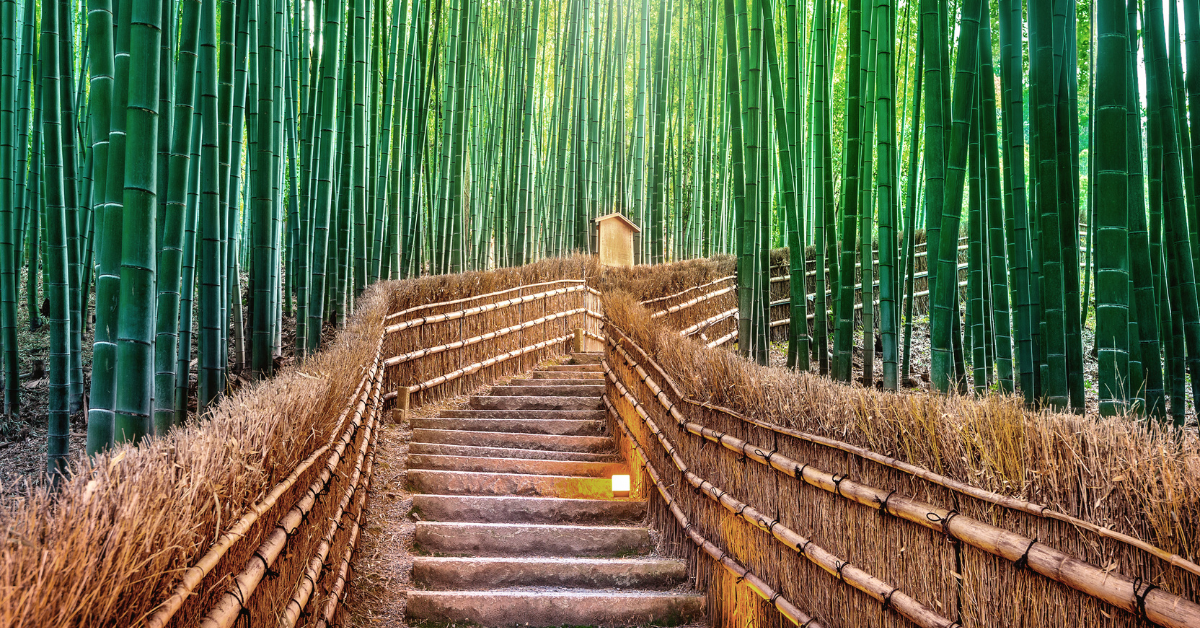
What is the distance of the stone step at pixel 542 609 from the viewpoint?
9.11 ft

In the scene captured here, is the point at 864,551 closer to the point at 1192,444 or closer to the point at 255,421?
the point at 1192,444

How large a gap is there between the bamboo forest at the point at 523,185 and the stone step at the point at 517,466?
0.94 m

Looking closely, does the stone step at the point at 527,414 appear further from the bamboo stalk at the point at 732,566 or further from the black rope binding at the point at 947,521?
the black rope binding at the point at 947,521

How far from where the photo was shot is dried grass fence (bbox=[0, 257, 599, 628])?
1.05 metres

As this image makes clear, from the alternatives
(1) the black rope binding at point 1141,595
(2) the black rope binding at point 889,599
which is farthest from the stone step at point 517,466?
(1) the black rope binding at point 1141,595

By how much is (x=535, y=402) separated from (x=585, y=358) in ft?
5.86

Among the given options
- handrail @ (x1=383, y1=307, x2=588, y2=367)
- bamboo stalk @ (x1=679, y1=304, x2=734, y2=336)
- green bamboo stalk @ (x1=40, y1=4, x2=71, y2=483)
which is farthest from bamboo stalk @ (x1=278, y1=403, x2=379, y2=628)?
bamboo stalk @ (x1=679, y1=304, x2=734, y2=336)

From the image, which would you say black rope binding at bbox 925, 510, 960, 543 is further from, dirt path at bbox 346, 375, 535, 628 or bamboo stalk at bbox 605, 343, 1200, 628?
dirt path at bbox 346, 375, 535, 628

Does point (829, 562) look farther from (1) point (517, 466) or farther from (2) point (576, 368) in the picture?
(2) point (576, 368)

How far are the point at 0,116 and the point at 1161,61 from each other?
5283 mm

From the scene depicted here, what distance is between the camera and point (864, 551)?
78.1 inches

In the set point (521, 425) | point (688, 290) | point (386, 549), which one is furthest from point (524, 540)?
point (688, 290)

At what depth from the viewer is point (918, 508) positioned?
69.1 inches

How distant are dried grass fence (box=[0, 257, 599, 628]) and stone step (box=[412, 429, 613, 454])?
0.56 m
